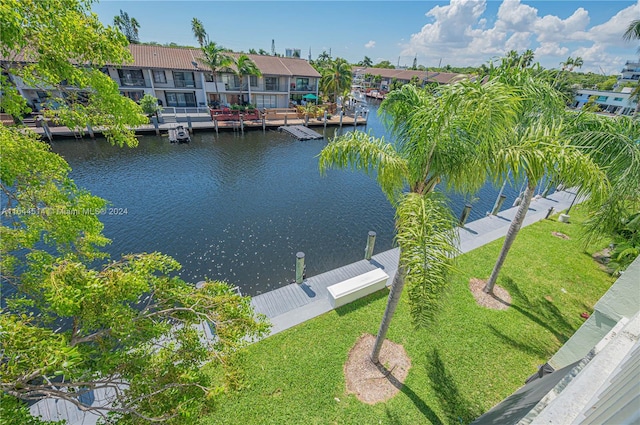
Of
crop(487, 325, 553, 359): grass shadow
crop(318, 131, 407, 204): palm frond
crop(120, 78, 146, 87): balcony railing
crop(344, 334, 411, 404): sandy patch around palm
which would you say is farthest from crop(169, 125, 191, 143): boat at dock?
crop(487, 325, 553, 359): grass shadow

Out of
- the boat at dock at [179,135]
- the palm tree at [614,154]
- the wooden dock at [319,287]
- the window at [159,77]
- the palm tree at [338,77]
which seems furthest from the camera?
the palm tree at [338,77]

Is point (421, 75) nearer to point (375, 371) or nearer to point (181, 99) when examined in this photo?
point (181, 99)

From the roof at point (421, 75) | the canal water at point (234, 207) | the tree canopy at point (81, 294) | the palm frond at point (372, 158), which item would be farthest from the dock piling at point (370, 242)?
the roof at point (421, 75)

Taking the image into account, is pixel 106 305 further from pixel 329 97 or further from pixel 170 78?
pixel 329 97

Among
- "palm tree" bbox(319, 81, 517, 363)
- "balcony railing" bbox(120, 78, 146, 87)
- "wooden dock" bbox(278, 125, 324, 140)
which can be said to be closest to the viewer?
"palm tree" bbox(319, 81, 517, 363)

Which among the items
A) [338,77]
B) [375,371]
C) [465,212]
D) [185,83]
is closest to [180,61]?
[185,83]

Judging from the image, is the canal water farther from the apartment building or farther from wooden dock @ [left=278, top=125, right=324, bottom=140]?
the apartment building

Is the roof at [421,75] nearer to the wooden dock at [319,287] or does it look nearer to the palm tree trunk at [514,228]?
the wooden dock at [319,287]
